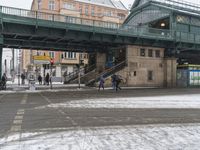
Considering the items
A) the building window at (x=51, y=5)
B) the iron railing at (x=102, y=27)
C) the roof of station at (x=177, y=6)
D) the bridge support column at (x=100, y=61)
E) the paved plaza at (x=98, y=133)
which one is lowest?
the paved plaza at (x=98, y=133)

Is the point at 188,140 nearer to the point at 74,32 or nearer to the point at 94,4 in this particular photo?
the point at 74,32

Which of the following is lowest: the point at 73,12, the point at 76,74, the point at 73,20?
the point at 76,74

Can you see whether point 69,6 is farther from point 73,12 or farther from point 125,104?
point 125,104

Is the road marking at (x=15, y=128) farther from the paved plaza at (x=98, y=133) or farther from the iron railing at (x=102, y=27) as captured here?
the iron railing at (x=102, y=27)

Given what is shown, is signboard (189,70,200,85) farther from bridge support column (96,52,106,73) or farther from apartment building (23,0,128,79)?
apartment building (23,0,128,79)

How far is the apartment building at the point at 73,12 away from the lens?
245 feet

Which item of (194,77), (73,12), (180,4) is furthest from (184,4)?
(73,12)

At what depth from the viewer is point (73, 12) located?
78.8 metres

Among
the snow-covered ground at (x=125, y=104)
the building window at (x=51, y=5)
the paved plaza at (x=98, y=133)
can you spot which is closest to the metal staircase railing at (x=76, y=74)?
the building window at (x=51, y=5)

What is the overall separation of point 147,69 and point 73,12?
4188cm

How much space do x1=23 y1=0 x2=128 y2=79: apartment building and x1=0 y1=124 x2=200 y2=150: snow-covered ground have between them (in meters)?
59.9

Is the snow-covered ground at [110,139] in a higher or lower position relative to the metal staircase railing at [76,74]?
lower

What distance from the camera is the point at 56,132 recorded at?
827cm

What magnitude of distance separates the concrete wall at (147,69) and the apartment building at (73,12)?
26460 mm
